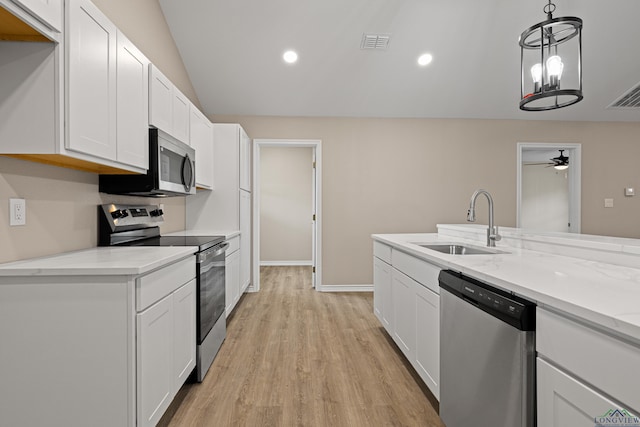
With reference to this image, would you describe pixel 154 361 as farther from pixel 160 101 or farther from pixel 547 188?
pixel 547 188

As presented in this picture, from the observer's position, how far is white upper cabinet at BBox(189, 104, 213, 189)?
3.38 meters

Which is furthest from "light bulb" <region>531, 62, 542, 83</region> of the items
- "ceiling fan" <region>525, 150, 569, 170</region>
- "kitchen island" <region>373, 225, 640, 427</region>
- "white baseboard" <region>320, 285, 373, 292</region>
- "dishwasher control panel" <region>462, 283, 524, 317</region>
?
"ceiling fan" <region>525, 150, 569, 170</region>

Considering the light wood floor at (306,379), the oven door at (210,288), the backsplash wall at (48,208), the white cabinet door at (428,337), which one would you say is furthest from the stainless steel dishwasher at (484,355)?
the backsplash wall at (48,208)

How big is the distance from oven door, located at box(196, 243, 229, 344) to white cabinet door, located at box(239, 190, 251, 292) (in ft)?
3.95

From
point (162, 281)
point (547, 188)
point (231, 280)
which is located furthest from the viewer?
point (547, 188)

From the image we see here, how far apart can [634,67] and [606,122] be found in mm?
1073

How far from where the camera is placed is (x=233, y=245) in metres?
3.64

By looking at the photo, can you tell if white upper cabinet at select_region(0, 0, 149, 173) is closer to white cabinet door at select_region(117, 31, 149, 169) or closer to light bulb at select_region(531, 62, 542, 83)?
white cabinet door at select_region(117, 31, 149, 169)

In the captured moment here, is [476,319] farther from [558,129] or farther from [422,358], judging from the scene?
[558,129]

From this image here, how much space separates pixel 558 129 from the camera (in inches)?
198

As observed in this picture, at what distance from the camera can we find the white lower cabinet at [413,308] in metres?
1.92

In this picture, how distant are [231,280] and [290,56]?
2561mm

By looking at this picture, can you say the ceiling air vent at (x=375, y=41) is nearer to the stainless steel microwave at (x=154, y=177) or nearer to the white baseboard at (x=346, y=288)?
the stainless steel microwave at (x=154, y=177)

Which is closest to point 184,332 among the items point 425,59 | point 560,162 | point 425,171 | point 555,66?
point 555,66
